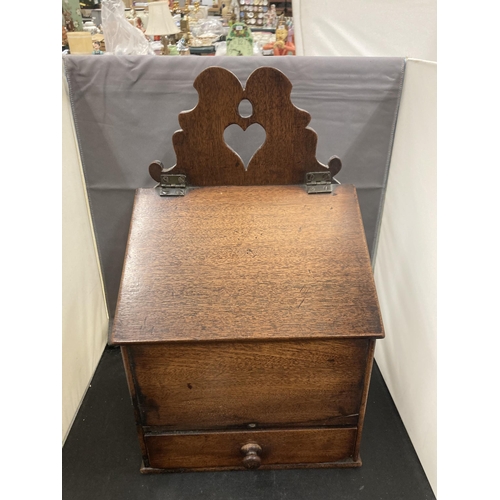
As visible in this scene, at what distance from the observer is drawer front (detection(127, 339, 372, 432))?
0.92 m

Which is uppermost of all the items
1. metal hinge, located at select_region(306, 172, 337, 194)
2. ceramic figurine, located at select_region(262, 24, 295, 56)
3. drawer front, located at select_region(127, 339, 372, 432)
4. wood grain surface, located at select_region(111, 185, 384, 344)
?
ceramic figurine, located at select_region(262, 24, 295, 56)

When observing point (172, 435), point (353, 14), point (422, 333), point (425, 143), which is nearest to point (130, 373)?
point (172, 435)

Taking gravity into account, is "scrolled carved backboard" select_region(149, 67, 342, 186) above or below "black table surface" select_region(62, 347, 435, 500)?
above

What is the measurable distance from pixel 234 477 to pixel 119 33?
52.9 inches

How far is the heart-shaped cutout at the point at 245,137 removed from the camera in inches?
48.6

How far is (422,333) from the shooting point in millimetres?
1095

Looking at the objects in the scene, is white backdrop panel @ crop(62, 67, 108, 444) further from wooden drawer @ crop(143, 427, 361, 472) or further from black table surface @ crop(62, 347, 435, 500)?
wooden drawer @ crop(143, 427, 361, 472)

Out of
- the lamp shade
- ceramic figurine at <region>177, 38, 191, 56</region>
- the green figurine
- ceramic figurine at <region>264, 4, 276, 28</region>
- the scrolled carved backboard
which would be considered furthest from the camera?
ceramic figurine at <region>264, 4, 276, 28</region>

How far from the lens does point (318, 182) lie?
1119mm

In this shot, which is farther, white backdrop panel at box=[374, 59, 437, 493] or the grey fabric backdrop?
the grey fabric backdrop

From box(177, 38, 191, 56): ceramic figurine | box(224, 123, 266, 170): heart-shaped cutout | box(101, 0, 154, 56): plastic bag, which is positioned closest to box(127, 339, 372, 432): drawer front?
box(224, 123, 266, 170): heart-shaped cutout

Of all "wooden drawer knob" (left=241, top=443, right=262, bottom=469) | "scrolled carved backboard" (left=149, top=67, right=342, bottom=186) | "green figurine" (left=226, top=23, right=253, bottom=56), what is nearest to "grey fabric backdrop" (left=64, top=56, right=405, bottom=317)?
"scrolled carved backboard" (left=149, top=67, right=342, bottom=186)

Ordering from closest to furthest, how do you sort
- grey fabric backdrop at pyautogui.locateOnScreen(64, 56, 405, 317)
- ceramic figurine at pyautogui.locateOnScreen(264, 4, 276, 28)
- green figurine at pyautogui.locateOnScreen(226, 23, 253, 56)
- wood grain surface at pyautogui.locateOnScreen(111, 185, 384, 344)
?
wood grain surface at pyautogui.locateOnScreen(111, 185, 384, 344), grey fabric backdrop at pyautogui.locateOnScreen(64, 56, 405, 317), green figurine at pyautogui.locateOnScreen(226, 23, 253, 56), ceramic figurine at pyautogui.locateOnScreen(264, 4, 276, 28)

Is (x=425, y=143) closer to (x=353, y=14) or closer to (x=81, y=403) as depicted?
(x=353, y=14)
